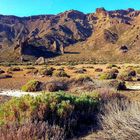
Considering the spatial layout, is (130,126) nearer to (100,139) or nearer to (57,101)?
(100,139)

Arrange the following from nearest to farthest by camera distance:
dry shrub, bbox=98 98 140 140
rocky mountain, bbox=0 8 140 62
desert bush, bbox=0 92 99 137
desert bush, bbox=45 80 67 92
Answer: dry shrub, bbox=98 98 140 140 < desert bush, bbox=0 92 99 137 < desert bush, bbox=45 80 67 92 < rocky mountain, bbox=0 8 140 62

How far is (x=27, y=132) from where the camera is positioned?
651 cm

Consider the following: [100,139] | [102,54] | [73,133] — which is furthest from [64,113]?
[102,54]

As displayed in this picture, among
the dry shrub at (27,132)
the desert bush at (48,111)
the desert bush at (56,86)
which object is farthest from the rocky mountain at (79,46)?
the dry shrub at (27,132)

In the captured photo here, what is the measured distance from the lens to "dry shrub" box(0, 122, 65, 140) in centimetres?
628

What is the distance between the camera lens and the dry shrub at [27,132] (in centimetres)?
628

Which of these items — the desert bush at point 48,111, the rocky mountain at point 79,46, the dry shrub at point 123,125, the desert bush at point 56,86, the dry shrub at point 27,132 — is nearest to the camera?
the dry shrub at point 123,125

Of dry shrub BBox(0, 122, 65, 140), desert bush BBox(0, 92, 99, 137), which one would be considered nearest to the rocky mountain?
desert bush BBox(0, 92, 99, 137)

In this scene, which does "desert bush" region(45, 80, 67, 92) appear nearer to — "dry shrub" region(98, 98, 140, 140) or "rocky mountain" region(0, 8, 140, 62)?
"dry shrub" region(98, 98, 140, 140)

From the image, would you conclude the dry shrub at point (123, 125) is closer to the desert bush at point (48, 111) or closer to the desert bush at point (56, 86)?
the desert bush at point (48, 111)

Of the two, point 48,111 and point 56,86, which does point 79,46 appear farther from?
point 48,111

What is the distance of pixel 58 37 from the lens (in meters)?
162

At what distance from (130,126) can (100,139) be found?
780 millimetres

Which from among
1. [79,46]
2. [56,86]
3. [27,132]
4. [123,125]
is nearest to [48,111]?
[27,132]
